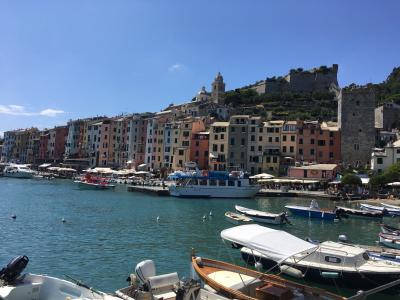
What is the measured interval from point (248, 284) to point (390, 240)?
16.1 m

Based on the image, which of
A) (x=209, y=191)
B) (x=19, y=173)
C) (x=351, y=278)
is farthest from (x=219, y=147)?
(x=351, y=278)

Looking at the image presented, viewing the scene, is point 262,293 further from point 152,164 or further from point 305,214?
point 152,164

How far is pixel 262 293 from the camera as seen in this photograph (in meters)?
13.4

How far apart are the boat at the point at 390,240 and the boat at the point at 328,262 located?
9.22 m

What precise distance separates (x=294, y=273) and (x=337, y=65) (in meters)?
129

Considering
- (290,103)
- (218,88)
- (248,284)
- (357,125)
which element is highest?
(218,88)

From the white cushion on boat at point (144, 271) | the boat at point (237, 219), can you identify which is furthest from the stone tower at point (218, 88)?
the white cushion on boat at point (144, 271)

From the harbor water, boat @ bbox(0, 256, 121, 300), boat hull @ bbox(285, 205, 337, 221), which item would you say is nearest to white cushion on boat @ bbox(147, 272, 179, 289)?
boat @ bbox(0, 256, 121, 300)

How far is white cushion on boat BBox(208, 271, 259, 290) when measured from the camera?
46.9 ft

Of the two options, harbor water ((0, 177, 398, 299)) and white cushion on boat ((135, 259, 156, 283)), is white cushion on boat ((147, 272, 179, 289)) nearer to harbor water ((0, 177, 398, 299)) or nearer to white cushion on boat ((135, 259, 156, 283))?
white cushion on boat ((135, 259, 156, 283))

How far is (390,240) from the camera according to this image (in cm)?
2675

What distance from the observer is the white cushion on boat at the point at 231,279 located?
14.3 metres

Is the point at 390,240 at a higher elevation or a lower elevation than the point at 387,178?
lower

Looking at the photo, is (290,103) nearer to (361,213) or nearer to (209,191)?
(209,191)
